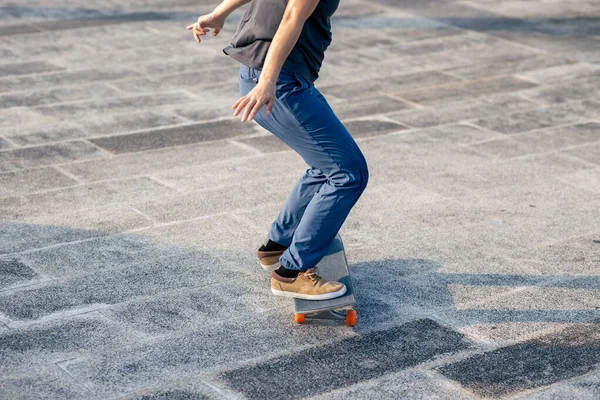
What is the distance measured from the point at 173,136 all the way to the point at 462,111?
2640 millimetres

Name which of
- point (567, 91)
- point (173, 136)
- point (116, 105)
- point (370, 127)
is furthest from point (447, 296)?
point (567, 91)

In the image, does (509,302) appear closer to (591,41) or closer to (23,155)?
(23,155)

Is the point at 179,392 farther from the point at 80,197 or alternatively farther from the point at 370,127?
the point at 370,127

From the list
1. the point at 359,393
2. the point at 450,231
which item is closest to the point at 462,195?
the point at 450,231

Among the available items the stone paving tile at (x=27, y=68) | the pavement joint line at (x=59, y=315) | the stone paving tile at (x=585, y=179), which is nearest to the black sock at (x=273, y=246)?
the pavement joint line at (x=59, y=315)

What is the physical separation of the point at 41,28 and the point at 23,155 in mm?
4253

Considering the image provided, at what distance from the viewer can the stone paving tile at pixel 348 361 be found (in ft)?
13.7

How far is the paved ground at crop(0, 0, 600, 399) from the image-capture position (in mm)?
4363

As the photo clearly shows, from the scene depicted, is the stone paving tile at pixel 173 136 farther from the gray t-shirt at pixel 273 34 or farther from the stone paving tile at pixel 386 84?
the gray t-shirt at pixel 273 34

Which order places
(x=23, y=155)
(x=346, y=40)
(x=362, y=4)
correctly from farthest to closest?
1. (x=362, y=4)
2. (x=346, y=40)
3. (x=23, y=155)

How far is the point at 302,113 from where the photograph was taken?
4.56m

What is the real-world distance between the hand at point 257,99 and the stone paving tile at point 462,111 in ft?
13.1

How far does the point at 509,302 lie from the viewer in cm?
509

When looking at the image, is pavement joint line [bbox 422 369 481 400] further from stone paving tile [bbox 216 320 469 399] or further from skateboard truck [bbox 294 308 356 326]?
skateboard truck [bbox 294 308 356 326]
